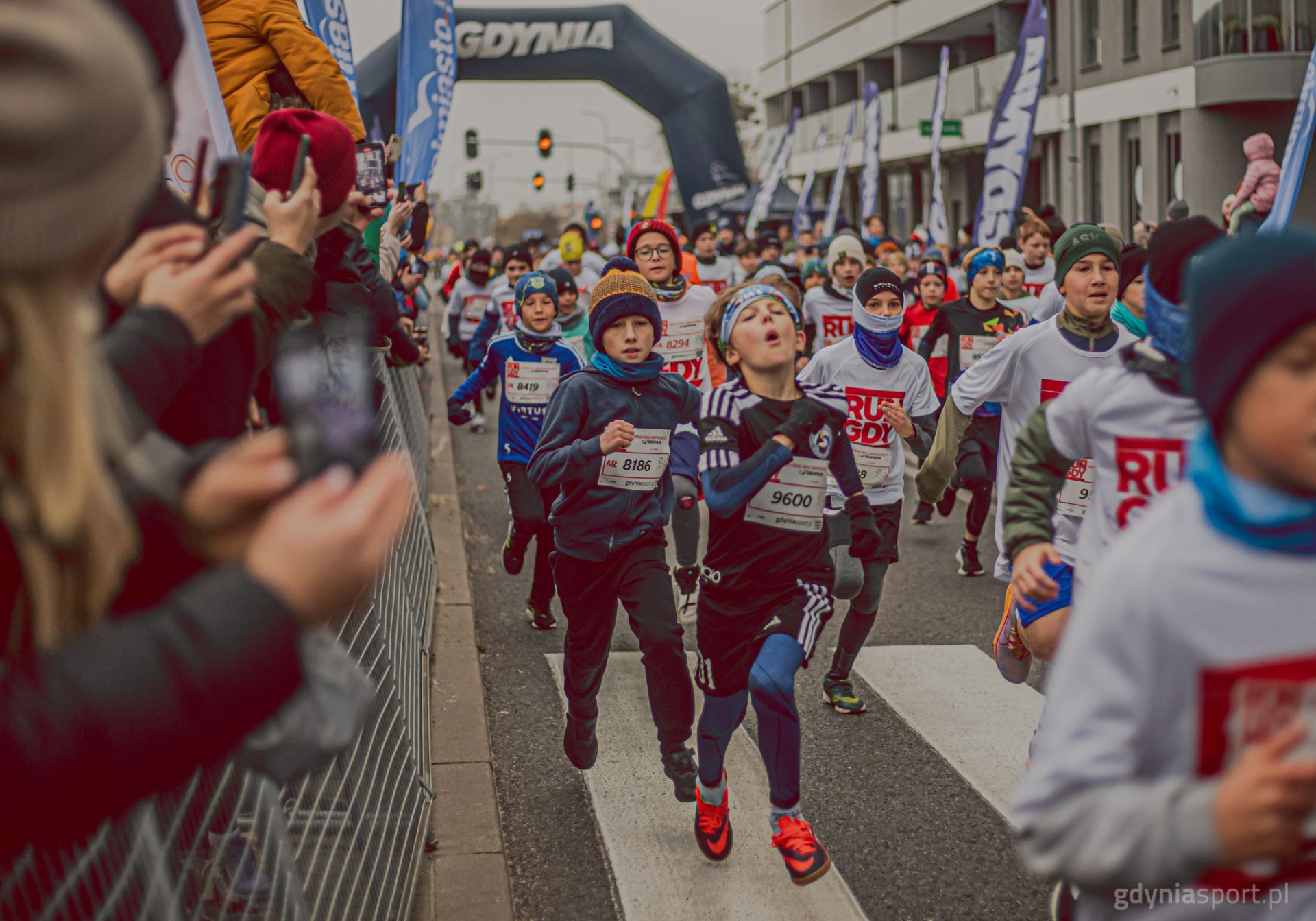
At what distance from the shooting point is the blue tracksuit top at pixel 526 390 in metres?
7.91

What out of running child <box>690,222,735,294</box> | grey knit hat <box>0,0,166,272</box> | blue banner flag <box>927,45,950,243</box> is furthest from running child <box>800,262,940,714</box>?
blue banner flag <box>927,45,950,243</box>

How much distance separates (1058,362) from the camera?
5.18m

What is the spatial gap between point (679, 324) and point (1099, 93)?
1018 inches

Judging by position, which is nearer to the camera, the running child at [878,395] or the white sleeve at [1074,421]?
the white sleeve at [1074,421]

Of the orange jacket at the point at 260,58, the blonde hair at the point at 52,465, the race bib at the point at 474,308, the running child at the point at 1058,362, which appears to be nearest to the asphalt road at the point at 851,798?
the running child at the point at 1058,362

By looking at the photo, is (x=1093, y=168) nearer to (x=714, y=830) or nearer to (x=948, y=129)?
(x=948, y=129)

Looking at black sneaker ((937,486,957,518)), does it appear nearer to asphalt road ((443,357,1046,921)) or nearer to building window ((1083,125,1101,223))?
asphalt road ((443,357,1046,921))

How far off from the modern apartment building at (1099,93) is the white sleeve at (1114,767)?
2784 cm

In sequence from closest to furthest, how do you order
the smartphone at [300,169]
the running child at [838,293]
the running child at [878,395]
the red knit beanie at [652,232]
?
the smartphone at [300,169] < the running child at [878,395] < the red knit beanie at [652,232] < the running child at [838,293]

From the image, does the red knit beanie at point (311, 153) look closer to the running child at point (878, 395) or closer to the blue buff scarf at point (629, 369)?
the blue buff scarf at point (629, 369)

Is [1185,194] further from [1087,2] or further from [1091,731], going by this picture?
[1091,731]

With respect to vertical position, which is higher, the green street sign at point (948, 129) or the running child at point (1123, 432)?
the green street sign at point (948, 129)

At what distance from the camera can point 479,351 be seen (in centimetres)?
1072

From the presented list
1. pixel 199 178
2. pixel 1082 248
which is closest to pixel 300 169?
pixel 199 178
